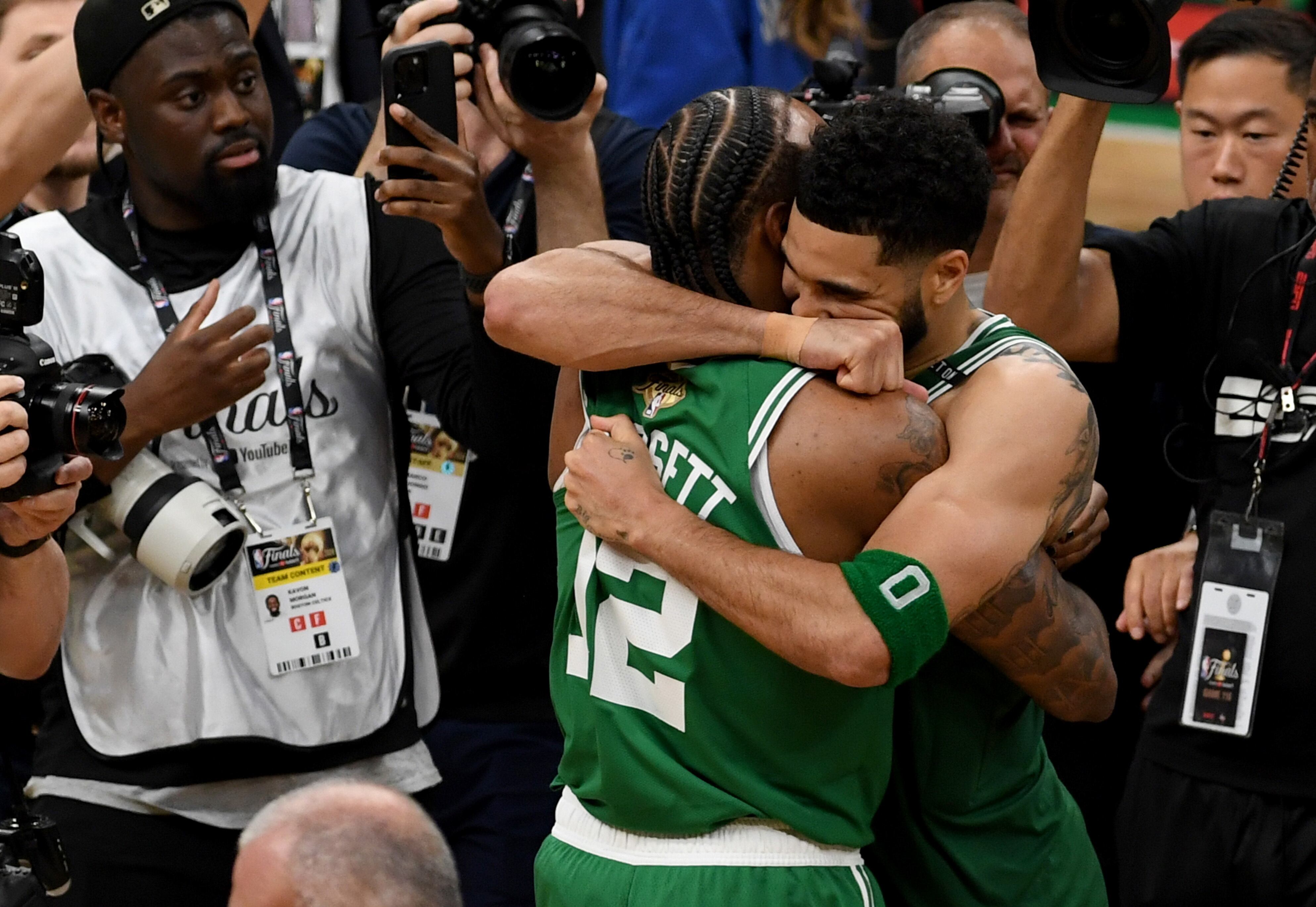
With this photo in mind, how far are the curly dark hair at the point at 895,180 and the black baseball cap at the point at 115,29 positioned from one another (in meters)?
1.42

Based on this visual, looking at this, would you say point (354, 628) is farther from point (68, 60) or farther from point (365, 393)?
point (68, 60)

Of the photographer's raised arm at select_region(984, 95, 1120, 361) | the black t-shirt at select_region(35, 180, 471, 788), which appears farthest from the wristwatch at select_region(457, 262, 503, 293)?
the photographer's raised arm at select_region(984, 95, 1120, 361)

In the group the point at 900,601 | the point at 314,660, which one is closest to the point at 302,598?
the point at 314,660

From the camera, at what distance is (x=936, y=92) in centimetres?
310

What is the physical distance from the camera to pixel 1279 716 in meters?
2.82

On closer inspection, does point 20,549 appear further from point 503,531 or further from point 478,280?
point 503,531

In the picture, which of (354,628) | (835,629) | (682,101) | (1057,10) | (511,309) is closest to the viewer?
(835,629)

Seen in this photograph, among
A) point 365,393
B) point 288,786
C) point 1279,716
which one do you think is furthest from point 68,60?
point 1279,716

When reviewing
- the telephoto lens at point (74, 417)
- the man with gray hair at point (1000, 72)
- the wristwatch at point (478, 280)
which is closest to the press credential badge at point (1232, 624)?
the man with gray hair at point (1000, 72)

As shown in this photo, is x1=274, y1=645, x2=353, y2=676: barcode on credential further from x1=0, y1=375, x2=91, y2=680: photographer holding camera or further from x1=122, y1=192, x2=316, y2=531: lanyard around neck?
x1=0, y1=375, x2=91, y2=680: photographer holding camera

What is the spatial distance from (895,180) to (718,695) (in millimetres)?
659

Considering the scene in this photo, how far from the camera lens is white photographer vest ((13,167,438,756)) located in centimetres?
285

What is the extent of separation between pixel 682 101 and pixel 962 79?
111 cm

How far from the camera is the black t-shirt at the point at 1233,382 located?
2.81 meters
